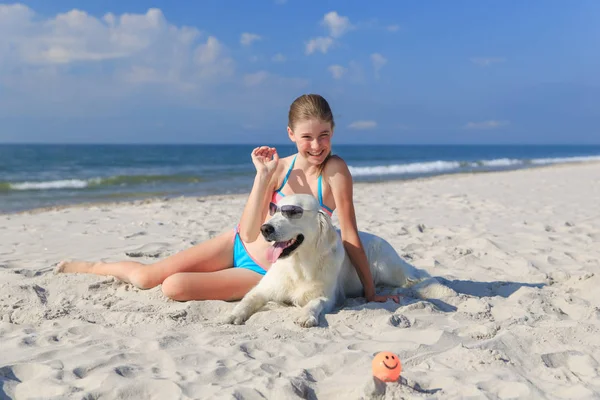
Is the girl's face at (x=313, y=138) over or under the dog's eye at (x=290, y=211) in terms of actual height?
over

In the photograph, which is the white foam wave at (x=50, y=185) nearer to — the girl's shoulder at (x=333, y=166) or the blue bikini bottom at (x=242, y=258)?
the blue bikini bottom at (x=242, y=258)

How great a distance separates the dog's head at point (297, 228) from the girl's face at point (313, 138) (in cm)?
46

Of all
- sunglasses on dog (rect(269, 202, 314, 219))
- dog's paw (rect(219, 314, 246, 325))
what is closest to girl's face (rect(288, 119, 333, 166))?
sunglasses on dog (rect(269, 202, 314, 219))

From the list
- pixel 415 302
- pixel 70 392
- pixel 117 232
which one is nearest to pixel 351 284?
pixel 415 302

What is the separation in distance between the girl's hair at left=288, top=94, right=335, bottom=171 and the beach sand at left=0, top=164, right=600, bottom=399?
1.41 meters

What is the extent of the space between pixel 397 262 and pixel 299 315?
133cm

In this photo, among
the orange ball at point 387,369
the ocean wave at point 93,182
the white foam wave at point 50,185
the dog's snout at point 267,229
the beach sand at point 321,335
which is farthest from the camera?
the ocean wave at point 93,182

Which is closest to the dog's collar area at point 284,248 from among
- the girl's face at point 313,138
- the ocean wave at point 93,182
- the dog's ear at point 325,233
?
the dog's ear at point 325,233

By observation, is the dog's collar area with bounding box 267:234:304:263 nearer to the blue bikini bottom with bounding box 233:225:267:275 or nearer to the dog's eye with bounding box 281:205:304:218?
the dog's eye with bounding box 281:205:304:218

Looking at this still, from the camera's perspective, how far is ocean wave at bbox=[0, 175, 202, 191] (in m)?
17.6

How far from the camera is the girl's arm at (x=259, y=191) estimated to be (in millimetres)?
4020

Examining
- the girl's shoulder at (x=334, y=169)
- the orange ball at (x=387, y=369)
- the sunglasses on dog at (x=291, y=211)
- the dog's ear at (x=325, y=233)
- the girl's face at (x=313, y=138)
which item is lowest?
the orange ball at (x=387, y=369)

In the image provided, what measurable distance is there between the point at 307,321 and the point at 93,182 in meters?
17.0

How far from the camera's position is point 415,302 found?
4.27 metres
